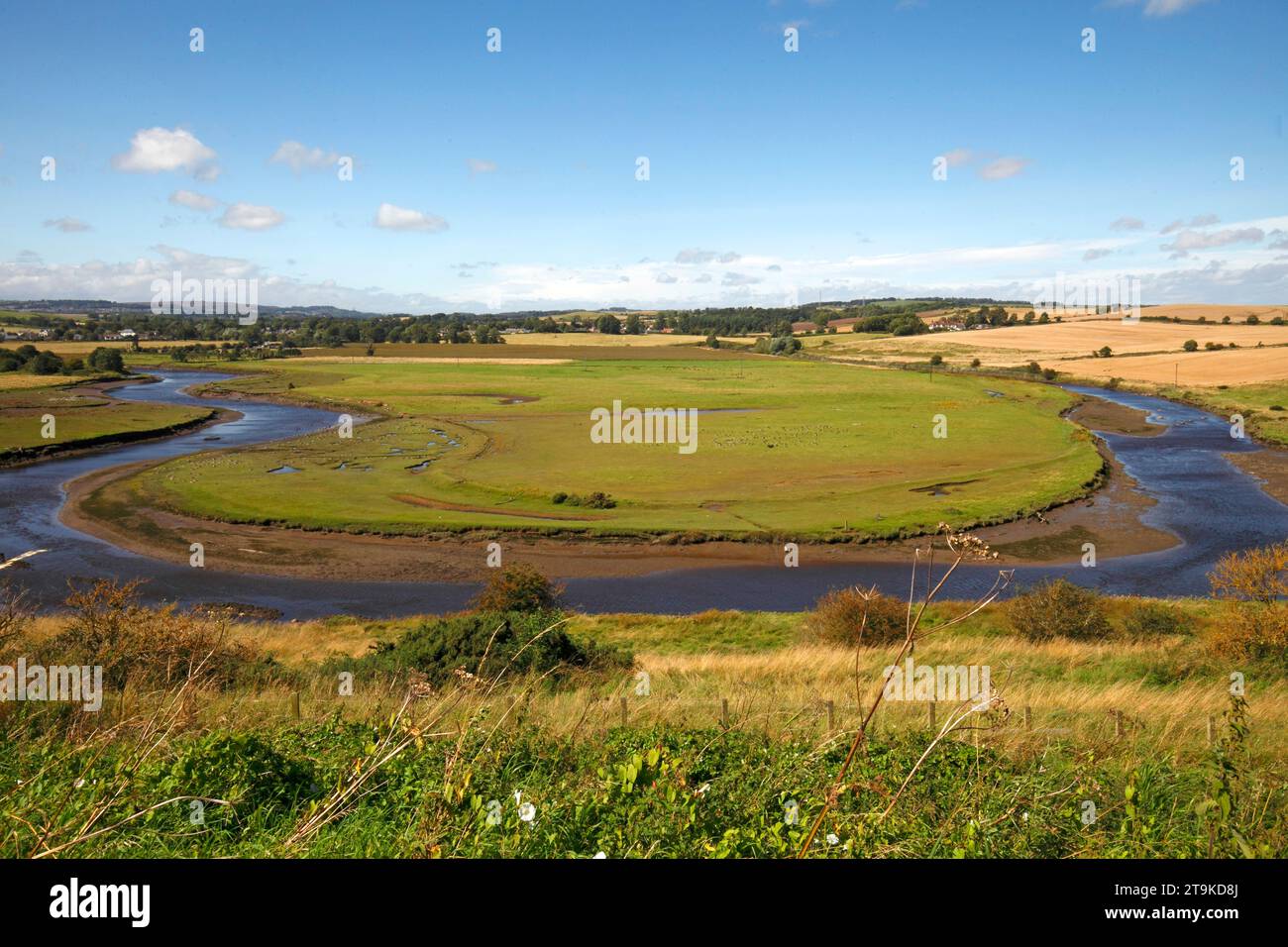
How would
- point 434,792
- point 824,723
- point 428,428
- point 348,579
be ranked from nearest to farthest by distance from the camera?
point 434,792, point 824,723, point 348,579, point 428,428

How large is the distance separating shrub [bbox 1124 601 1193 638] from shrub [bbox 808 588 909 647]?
605cm

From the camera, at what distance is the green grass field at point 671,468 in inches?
1581

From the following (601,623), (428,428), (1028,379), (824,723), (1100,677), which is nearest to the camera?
(824,723)

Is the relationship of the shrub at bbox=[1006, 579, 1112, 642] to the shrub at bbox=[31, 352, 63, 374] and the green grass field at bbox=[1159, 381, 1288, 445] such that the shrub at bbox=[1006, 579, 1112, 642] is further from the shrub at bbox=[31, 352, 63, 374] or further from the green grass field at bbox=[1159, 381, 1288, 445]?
the shrub at bbox=[31, 352, 63, 374]

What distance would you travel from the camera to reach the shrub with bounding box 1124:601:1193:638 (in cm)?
2142

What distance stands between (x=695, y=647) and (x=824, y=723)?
52.6 feet

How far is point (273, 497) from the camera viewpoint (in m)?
43.4

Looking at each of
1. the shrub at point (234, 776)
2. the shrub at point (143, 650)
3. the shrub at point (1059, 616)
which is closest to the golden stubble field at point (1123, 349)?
the shrub at point (1059, 616)

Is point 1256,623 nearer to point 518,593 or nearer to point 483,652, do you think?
point 483,652

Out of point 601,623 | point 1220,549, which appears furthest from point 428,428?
point 1220,549

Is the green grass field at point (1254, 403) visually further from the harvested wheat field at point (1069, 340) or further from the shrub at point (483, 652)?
the shrub at point (483, 652)

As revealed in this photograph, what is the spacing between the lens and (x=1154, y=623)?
22047 millimetres
